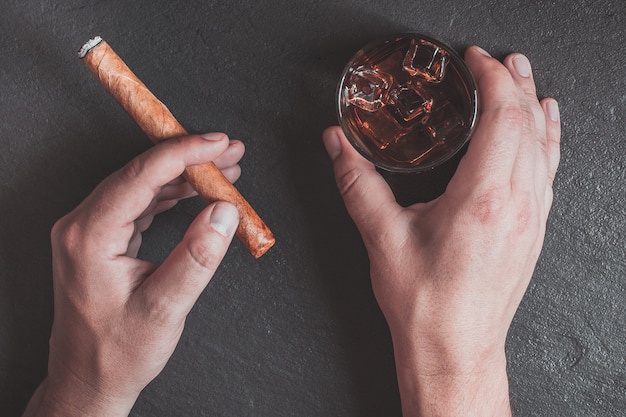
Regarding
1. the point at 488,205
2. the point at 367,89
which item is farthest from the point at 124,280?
the point at 488,205

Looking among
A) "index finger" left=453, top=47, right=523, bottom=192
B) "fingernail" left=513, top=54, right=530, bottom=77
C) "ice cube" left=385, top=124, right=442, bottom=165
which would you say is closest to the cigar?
"ice cube" left=385, top=124, right=442, bottom=165

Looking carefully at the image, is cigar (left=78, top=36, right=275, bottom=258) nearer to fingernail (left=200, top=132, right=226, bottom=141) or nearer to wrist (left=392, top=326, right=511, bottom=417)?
fingernail (left=200, top=132, right=226, bottom=141)

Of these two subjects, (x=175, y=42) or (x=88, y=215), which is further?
(x=175, y=42)

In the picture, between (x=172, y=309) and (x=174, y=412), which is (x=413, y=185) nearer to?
(x=172, y=309)

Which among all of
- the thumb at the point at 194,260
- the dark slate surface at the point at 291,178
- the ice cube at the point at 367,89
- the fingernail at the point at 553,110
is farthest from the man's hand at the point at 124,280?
the fingernail at the point at 553,110

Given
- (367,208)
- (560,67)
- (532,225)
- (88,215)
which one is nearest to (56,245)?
(88,215)

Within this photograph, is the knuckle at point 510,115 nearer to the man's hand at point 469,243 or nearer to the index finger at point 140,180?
the man's hand at point 469,243

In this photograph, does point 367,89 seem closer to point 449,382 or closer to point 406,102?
point 406,102
